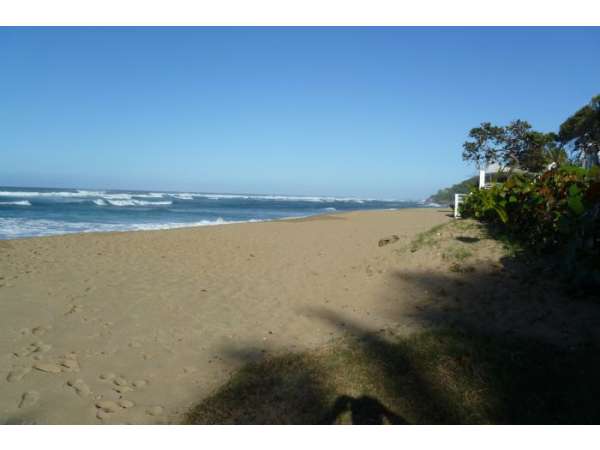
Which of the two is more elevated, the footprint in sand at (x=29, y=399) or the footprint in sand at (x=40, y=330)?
the footprint in sand at (x=40, y=330)

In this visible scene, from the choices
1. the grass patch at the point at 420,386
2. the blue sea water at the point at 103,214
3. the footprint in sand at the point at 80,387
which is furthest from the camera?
the blue sea water at the point at 103,214

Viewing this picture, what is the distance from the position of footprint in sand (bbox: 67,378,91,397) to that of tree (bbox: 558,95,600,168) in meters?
26.6

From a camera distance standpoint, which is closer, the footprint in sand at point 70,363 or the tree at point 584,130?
the footprint in sand at point 70,363

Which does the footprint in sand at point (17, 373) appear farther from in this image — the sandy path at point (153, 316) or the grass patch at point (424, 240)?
the grass patch at point (424, 240)

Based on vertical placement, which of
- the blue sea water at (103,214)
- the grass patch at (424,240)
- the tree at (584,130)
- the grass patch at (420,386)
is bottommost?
the blue sea water at (103,214)

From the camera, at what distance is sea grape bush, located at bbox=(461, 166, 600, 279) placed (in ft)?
13.4

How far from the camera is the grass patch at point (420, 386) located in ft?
8.40

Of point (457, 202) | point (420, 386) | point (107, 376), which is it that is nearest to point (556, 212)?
point (420, 386)

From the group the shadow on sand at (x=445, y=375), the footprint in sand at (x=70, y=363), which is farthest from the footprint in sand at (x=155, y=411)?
the footprint in sand at (x=70, y=363)

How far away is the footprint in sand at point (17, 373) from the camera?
338 centimetres

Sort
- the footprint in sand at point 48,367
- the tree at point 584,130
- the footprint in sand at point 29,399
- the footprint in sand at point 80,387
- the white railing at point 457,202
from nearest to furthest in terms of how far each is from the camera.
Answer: the footprint in sand at point 29,399
the footprint in sand at point 80,387
the footprint in sand at point 48,367
the white railing at point 457,202
the tree at point 584,130

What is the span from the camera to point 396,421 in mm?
2531

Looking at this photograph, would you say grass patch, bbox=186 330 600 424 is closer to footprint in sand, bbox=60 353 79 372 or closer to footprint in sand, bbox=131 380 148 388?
footprint in sand, bbox=131 380 148 388

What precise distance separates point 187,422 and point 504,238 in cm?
590
